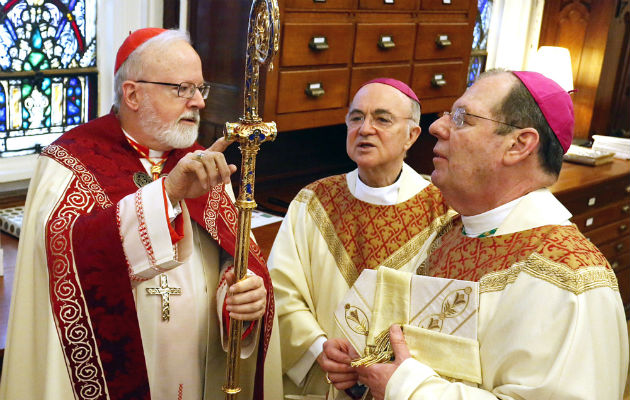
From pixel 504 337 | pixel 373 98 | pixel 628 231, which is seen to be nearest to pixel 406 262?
pixel 373 98

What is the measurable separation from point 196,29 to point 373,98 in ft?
4.04

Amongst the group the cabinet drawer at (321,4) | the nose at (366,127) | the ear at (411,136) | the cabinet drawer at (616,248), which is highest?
the cabinet drawer at (321,4)

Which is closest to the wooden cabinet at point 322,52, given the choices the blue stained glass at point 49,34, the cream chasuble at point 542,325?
the blue stained glass at point 49,34

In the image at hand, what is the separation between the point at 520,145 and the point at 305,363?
1.22 m

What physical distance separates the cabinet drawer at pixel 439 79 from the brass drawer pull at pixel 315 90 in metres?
0.79

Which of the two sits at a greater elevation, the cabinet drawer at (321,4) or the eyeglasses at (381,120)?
the cabinet drawer at (321,4)

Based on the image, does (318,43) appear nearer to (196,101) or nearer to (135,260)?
(196,101)

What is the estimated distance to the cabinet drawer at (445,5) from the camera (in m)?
4.22

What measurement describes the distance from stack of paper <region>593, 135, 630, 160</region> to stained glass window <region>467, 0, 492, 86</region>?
43.5 inches

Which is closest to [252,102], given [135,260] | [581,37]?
[135,260]

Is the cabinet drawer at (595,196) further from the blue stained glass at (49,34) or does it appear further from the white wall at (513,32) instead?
the blue stained glass at (49,34)

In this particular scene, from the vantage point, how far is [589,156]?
5.47m

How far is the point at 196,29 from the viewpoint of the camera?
3582 mm

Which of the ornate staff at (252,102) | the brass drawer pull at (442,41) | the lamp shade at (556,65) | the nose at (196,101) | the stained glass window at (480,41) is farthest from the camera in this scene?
the stained glass window at (480,41)
